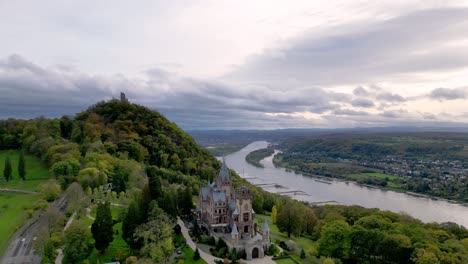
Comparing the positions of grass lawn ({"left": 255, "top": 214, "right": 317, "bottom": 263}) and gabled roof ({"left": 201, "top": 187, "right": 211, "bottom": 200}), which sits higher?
gabled roof ({"left": 201, "top": 187, "right": 211, "bottom": 200})

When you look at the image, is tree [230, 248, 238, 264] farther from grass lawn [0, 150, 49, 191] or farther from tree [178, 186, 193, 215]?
grass lawn [0, 150, 49, 191]

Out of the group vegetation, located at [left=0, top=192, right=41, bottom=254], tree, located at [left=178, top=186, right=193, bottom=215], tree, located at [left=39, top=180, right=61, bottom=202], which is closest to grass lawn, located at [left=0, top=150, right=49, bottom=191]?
vegetation, located at [left=0, top=192, right=41, bottom=254]

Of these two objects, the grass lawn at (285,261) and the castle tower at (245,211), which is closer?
the grass lawn at (285,261)

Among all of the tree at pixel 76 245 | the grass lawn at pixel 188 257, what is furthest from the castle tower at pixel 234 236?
the tree at pixel 76 245

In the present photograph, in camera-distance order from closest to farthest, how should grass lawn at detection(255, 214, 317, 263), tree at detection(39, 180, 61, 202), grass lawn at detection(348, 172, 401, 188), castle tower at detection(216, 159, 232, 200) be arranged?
castle tower at detection(216, 159, 232, 200) → tree at detection(39, 180, 61, 202) → grass lawn at detection(255, 214, 317, 263) → grass lawn at detection(348, 172, 401, 188)

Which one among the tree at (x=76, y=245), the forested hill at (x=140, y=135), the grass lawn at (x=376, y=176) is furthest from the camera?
the grass lawn at (x=376, y=176)

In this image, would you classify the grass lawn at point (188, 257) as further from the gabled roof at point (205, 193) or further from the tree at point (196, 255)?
the gabled roof at point (205, 193)

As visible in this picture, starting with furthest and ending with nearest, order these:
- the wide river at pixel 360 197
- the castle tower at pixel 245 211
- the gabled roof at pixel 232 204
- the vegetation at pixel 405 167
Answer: the vegetation at pixel 405 167 → the wide river at pixel 360 197 → the gabled roof at pixel 232 204 → the castle tower at pixel 245 211
